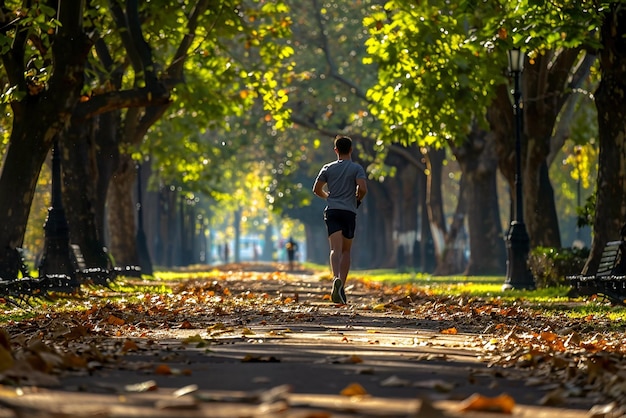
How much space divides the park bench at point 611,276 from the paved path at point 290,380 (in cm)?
606

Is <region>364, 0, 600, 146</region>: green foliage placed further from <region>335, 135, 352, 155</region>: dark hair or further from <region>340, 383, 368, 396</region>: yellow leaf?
<region>340, 383, 368, 396</region>: yellow leaf

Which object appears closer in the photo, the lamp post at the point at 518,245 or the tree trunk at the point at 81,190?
the lamp post at the point at 518,245

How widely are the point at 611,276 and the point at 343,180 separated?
367 centimetres

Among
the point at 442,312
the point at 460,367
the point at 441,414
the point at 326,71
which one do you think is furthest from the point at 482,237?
the point at 441,414

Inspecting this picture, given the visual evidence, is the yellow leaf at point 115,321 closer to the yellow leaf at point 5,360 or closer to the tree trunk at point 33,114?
the yellow leaf at point 5,360

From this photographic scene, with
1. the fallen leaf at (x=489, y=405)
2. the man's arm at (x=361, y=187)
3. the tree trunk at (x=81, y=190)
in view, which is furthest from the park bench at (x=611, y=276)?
the tree trunk at (x=81, y=190)

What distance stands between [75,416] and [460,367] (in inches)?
148

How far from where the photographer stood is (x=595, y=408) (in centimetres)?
679

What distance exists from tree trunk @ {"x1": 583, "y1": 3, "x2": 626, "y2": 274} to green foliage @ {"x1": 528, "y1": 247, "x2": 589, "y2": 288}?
5.54 feet

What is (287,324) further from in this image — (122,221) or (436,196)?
(436,196)

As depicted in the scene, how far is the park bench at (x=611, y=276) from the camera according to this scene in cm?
1830

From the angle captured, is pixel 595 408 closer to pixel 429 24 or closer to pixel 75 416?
pixel 75 416

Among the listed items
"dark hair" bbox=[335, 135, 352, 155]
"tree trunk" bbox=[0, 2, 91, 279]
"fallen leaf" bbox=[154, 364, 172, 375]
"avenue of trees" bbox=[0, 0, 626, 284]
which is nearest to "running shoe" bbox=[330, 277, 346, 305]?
"dark hair" bbox=[335, 135, 352, 155]

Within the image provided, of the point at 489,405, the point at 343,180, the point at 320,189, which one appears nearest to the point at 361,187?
the point at 343,180
